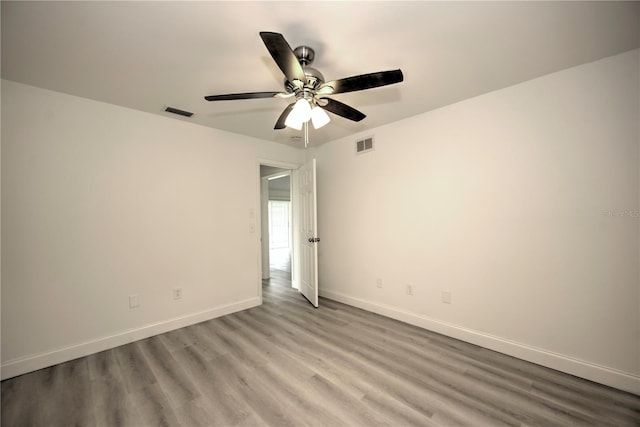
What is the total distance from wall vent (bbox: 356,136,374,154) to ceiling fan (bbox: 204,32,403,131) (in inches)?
61.1

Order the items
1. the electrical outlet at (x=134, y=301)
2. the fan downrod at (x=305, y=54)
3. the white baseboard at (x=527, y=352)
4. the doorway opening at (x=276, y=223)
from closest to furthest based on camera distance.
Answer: the fan downrod at (x=305, y=54) < the white baseboard at (x=527, y=352) < the electrical outlet at (x=134, y=301) < the doorway opening at (x=276, y=223)

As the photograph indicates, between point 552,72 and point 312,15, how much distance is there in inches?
83.2

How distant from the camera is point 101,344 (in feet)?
8.45

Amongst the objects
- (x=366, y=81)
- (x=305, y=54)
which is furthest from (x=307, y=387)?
(x=305, y=54)

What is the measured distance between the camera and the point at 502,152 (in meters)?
2.47

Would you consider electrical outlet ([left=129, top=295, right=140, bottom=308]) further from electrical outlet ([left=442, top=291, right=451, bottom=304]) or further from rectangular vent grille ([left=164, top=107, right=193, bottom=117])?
electrical outlet ([left=442, top=291, right=451, bottom=304])

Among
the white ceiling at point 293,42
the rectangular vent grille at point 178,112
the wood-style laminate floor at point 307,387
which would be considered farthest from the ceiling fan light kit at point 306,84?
the wood-style laminate floor at point 307,387

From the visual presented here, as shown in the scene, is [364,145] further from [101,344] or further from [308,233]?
[101,344]

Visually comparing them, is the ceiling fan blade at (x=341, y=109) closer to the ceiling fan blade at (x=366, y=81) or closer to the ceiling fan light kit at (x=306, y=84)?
the ceiling fan light kit at (x=306, y=84)

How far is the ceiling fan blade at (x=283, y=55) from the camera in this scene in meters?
1.25

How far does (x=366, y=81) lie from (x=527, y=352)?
8.84ft

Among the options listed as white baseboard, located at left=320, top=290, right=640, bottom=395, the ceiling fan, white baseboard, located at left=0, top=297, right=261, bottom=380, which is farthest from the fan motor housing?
white baseboard, located at left=0, top=297, right=261, bottom=380

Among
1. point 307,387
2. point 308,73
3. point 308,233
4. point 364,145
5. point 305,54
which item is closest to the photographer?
point 308,73

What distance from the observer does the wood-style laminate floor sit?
5.58ft
